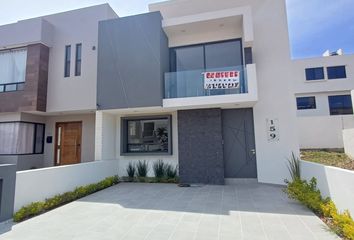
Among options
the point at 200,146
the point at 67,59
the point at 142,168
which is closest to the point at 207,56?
the point at 200,146

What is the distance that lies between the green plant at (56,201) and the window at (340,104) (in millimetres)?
21373

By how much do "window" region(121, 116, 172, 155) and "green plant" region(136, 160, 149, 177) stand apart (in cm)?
52

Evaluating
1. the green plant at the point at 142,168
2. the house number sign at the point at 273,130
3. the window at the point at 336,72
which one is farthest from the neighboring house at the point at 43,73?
the window at the point at 336,72

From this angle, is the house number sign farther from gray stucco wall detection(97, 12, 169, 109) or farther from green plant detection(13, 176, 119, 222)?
green plant detection(13, 176, 119, 222)

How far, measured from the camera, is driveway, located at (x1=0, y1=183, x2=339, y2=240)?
13.5 feet

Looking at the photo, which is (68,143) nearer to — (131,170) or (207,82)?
(131,170)

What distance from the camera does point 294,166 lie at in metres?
7.59

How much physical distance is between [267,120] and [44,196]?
787 centimetres

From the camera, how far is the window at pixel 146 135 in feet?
32.1

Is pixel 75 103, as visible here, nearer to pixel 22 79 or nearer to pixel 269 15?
pixel 22 79

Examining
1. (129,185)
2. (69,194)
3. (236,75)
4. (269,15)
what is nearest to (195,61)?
(236,75)

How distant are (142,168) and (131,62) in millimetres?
4496

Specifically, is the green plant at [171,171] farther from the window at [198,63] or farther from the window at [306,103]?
the window at [306,103]

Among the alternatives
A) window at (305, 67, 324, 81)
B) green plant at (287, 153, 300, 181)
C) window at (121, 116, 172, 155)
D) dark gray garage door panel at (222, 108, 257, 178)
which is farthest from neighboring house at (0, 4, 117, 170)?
window at (305, 67, 324, 81)
